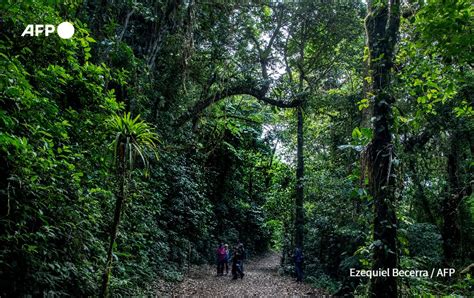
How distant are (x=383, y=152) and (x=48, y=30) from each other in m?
5.34

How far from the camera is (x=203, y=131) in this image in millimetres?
15086

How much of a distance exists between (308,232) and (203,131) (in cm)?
782

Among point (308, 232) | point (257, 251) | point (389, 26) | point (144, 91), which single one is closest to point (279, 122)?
point (308, 232)

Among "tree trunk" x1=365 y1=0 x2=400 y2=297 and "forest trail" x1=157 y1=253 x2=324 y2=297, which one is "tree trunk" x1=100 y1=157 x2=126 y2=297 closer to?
"tree trunk" x1=365 y1=0 x2=400 y2=297

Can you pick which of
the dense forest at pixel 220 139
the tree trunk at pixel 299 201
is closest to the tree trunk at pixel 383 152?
the dense forest at pixel 220 139

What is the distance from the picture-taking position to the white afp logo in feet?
16.4

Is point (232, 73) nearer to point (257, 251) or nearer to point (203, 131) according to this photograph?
point (203, 131)

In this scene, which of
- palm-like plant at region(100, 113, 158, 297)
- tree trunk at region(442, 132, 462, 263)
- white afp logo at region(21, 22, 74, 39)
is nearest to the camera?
palm-like plant at region(100, 113, 158, 297)

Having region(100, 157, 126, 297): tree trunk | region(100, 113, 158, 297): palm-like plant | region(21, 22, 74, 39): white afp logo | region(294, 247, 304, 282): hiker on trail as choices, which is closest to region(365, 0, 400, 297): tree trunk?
region(100, 113, 158, 297): palm-like plant

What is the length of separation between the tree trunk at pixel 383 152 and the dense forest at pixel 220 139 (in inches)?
0.9

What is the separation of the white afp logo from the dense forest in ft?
0.46

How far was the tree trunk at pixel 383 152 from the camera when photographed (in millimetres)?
4402

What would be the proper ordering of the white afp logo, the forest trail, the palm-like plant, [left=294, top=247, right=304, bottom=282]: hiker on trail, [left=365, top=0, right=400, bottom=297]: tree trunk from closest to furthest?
1. [left=365, top=0, right=400, bottom=297]: tree trunk
2. the palm-like plant
3. the white afp logo
4. the forest trail
5. [left=294, top=247, right=304, bottom=282]: hiker on trail

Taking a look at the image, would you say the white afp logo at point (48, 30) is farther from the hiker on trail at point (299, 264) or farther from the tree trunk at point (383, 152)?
the hiker on trail at point (299, 264)
